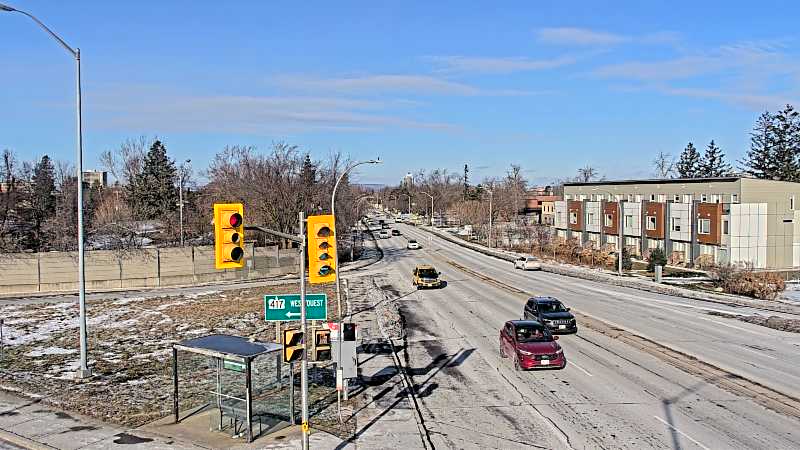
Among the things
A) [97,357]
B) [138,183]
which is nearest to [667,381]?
[97,357]

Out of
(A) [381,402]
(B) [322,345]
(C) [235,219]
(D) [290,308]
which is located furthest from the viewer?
(A) [381,402]

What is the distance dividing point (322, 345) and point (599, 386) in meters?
8.50

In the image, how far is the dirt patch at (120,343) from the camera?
62.0 ft

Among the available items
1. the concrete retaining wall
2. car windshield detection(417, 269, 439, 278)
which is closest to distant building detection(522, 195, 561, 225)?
car windshield detection(417, 269, 439, 278)

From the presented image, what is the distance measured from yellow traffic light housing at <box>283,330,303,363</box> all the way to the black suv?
1478cm

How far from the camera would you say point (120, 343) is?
27.3 metres

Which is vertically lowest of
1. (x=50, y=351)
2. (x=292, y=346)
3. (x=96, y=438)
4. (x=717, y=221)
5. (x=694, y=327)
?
(x=50, y=351)

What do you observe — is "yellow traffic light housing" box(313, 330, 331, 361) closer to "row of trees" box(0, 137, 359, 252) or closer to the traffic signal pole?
the traffic signal pole

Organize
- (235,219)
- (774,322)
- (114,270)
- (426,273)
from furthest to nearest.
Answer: (426,273)
(114,270)
(774,322)
(235,219)

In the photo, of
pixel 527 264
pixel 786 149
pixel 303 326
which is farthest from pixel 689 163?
pixel 303 326

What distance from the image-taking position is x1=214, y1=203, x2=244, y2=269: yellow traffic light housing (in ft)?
39.4

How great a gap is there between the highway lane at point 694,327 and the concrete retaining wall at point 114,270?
2204 centimetres

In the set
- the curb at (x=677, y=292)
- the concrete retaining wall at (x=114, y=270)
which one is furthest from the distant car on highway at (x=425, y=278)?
the concrete retaining wall at (x=114, y=270)

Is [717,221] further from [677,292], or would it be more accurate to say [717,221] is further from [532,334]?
[532,334]
